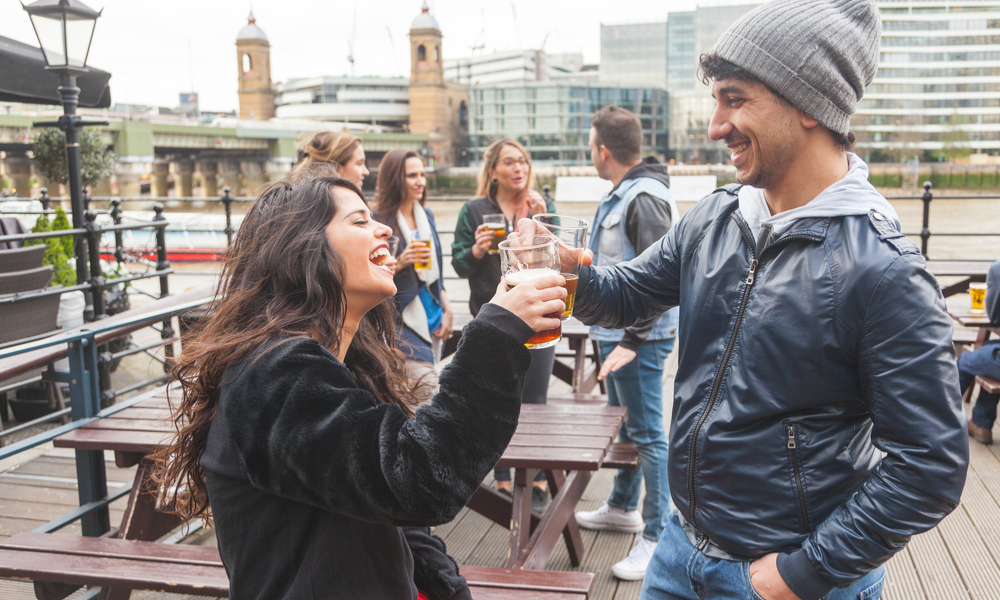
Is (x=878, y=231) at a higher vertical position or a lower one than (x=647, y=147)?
lower

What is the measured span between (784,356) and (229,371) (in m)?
0.93

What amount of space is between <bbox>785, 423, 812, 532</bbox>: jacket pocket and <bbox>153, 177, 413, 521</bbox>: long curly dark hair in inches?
32.3

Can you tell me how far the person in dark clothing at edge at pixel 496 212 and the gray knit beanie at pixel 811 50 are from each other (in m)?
2.22

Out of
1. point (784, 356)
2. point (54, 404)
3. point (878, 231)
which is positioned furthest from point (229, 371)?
point (54, 404)

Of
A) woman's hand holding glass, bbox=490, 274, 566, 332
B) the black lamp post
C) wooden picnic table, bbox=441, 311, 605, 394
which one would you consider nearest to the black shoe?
wooden picnic table, bbox=441, 311, 605, 394

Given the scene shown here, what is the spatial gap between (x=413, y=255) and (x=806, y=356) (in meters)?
2.32

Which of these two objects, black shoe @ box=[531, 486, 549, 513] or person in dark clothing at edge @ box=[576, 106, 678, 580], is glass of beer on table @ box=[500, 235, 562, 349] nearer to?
person in dark clothing at edge @ box=[576, 106, 678, 580]

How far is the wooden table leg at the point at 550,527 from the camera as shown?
238 centimetres

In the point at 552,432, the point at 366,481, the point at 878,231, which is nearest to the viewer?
the point at 366,481

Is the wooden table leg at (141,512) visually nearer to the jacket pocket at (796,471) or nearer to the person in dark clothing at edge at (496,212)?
the person in dark clothing at edge at (496,212)

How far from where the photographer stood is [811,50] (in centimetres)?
124

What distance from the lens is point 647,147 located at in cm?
6994

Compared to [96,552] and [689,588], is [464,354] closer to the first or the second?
[689,588]

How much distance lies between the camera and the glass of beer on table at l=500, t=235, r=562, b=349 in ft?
4.11
